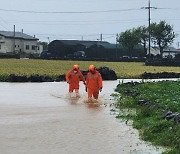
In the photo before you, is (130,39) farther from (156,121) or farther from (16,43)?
(156,121)

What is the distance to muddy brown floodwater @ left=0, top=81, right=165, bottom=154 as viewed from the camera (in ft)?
31.4

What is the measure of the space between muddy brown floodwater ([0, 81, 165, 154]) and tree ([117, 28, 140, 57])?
8923 cm

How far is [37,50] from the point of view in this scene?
11944 centimetres

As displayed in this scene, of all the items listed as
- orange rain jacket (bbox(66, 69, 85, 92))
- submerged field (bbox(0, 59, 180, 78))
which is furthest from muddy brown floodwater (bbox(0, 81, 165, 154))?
submerged field (bbox(0, 59, 180, 78))

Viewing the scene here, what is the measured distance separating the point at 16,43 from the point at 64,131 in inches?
3917

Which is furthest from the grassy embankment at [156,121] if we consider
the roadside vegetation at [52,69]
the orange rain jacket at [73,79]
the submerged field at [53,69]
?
the submerged field at [53,69]

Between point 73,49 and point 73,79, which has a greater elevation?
point 73,49

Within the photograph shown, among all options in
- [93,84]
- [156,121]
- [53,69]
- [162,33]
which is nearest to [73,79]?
[93,84]

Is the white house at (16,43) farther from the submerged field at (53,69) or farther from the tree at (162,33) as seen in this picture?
the submerged field at (53,69)

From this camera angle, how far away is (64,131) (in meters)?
11.8

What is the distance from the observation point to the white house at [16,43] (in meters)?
107

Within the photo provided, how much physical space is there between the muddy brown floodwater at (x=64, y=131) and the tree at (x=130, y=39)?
89.2 m

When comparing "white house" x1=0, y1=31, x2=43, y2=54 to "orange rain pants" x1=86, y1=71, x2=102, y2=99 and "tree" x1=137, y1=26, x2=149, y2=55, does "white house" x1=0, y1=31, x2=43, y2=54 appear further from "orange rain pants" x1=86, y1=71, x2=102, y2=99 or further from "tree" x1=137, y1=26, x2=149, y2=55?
"orange rain pants" x1=86, y1=71, x2=102, y2=99

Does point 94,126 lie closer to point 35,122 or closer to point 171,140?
point 35,122
